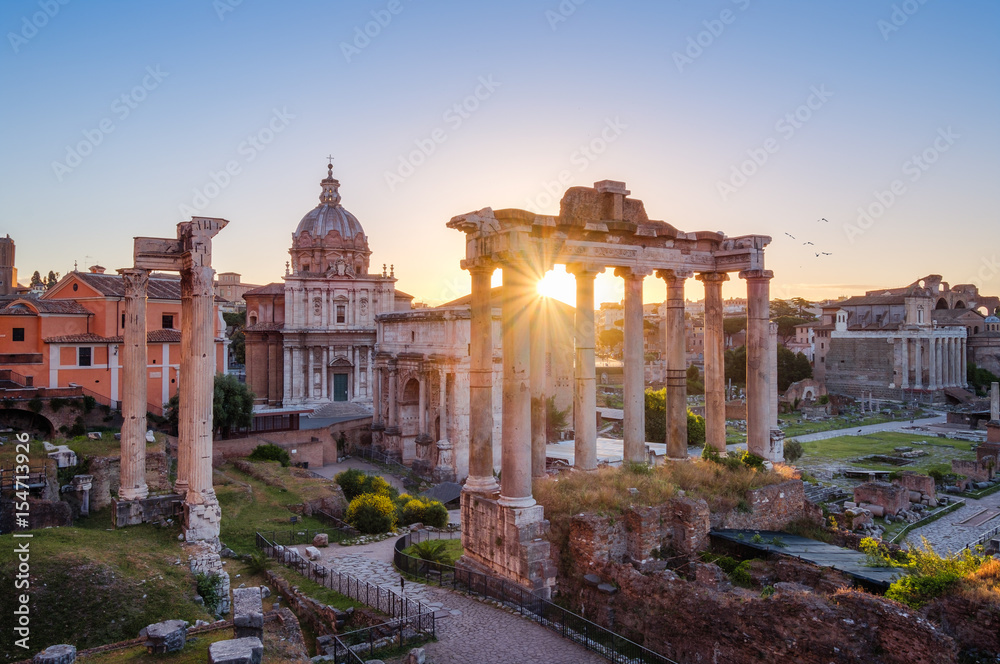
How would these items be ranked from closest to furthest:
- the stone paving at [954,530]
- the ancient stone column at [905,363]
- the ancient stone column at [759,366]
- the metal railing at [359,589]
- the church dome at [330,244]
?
the metal railing at [359,589]
the ancient stone column at [759,366]
the stone paving at [954,530]
the church dome at [330,244]
the ancient stone column at [905,363]

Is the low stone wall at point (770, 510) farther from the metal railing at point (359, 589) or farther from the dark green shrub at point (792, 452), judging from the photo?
the dark green shrub at point (792, 452)

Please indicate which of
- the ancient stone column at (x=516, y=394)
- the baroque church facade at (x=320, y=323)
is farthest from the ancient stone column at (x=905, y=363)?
the ancient stone column at (x=516, y=394)

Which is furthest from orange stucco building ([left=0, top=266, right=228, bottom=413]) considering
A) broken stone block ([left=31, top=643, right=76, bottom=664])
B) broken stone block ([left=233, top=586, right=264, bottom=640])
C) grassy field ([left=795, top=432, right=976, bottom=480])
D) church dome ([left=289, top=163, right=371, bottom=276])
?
grassy field ([left=795, top=432, right=976, bottom=480])

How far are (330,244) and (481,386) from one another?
125ft

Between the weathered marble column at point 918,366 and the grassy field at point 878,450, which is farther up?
the weathered marble column at point 918,366

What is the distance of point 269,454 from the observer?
104 feet

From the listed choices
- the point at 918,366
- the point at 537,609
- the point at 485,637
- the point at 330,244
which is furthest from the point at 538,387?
the point at 918,366

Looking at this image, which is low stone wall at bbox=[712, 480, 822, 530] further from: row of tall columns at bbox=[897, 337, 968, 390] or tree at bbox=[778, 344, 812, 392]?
row of tall columns at bbox=[897, 337, 968, 390]

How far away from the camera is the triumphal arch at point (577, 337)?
1322 cm

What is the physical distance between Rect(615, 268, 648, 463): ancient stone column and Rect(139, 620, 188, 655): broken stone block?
1042 cm

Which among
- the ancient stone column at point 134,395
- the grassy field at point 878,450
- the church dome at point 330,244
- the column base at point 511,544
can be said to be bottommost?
the grassy field at point 878,450

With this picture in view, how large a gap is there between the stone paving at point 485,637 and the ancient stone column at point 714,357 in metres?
8.00

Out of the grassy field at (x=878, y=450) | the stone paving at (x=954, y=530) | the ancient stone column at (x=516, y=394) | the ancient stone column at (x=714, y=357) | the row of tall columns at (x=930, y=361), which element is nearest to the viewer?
the ancient stone column at (x=516, y=394)

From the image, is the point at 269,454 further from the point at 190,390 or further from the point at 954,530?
the point at 954,530
